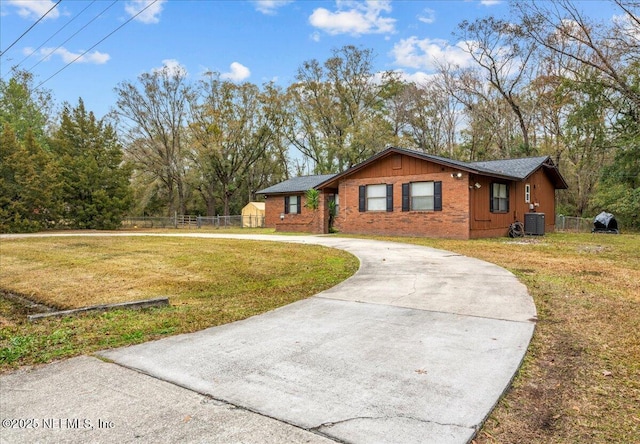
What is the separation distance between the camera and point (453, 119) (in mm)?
32312

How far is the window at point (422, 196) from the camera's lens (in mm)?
15578

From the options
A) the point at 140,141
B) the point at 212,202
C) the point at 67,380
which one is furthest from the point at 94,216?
the point at 67,380

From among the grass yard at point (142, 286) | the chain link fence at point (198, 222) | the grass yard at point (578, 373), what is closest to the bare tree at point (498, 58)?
the chain link fence at point (198, 222)

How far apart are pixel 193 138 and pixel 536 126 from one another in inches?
1080

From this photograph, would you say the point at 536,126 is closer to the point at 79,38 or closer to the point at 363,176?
the point at 363,176

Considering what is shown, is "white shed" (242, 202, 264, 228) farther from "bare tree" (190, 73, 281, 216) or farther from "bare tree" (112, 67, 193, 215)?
"bare tree" (112, 67, 193, 215)

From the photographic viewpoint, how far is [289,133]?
38.2m

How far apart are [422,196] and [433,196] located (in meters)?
0.46

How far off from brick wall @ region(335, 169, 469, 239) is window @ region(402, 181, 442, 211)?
16 cm

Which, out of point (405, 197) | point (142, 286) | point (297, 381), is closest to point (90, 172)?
point (405, 197)

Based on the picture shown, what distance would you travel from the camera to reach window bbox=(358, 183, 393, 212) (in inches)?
667

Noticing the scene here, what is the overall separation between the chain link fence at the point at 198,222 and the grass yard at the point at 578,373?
1089 inches

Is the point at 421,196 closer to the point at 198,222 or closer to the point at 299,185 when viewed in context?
the point at 299,185

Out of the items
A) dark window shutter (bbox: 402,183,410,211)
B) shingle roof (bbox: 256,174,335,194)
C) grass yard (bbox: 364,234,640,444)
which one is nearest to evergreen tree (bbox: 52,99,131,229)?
shingle roof (bbox: 256,174,335,194)
